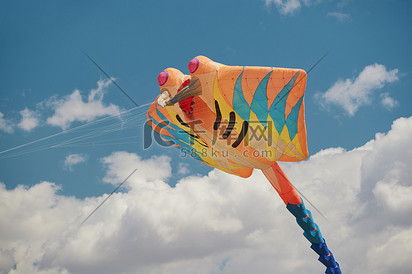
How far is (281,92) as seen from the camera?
11.9 metres

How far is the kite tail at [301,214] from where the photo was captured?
54.2 feet

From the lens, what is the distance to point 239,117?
13.2 meters

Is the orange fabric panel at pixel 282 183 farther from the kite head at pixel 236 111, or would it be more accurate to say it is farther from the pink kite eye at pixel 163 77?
the pink kite eye at pixel 163 77

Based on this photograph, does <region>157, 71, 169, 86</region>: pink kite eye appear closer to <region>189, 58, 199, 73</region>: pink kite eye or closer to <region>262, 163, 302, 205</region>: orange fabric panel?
<region>189, 58, 199, 73</region>: pink kite eye

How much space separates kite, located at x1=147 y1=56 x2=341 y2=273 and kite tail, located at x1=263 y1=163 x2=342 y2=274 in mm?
41

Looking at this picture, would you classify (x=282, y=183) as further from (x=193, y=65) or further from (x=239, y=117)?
(x=193, y=65)

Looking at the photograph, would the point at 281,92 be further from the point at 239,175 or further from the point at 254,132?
the point at 239,175

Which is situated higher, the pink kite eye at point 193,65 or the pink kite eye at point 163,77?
the pink kite eye at point 163,77

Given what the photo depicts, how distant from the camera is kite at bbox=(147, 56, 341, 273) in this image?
11984 mm

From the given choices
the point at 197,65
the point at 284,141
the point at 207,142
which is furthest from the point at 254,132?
the point at 197,65

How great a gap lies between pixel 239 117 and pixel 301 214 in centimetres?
599

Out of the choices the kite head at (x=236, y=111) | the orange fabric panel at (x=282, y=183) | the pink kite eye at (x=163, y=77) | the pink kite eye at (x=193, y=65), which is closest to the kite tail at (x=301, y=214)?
the orange fabric panel at (x=282, y=183)

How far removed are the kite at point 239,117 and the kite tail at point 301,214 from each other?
0.04 m

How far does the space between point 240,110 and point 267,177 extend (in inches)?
189
